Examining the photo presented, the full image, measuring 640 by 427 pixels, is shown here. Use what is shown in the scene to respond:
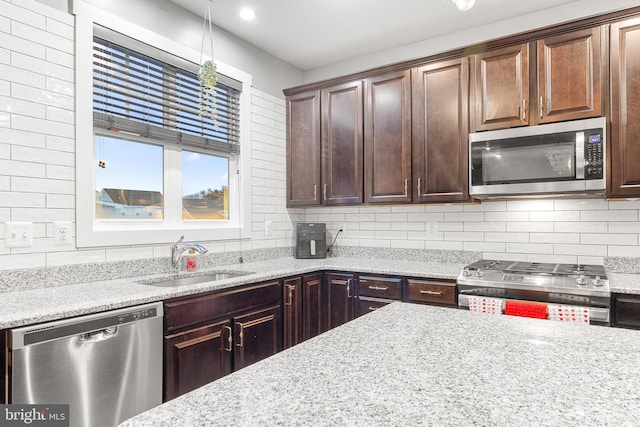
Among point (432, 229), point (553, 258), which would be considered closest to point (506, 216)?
point (553, 258)

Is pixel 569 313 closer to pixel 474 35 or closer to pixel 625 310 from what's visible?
pixel 625 310

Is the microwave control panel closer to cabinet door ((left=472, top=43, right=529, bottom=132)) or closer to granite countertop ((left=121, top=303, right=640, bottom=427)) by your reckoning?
cabinet door ((left=472, top=43, right=529, bottom=132))

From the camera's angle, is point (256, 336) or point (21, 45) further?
point (256, 336)

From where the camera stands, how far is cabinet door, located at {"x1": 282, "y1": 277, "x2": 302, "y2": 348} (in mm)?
2738

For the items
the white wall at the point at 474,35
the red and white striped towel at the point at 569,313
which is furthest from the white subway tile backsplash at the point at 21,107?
the red and white striped towel at the point at 569,313

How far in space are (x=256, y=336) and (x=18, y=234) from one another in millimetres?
1399

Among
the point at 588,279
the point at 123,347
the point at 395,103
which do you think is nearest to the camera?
the point at 123,347

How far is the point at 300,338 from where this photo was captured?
2867mm

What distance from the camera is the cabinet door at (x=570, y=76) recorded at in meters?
2.37

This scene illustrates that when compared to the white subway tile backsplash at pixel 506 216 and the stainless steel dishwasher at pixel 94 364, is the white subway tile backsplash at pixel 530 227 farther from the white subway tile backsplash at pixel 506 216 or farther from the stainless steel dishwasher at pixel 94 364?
the stainless steel dishwasher at pixel 94 364

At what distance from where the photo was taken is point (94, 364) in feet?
5.48

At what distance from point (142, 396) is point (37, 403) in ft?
1.44

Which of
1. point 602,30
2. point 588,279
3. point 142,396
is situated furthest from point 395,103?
point 142,396

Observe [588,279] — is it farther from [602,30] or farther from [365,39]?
[365,39]
